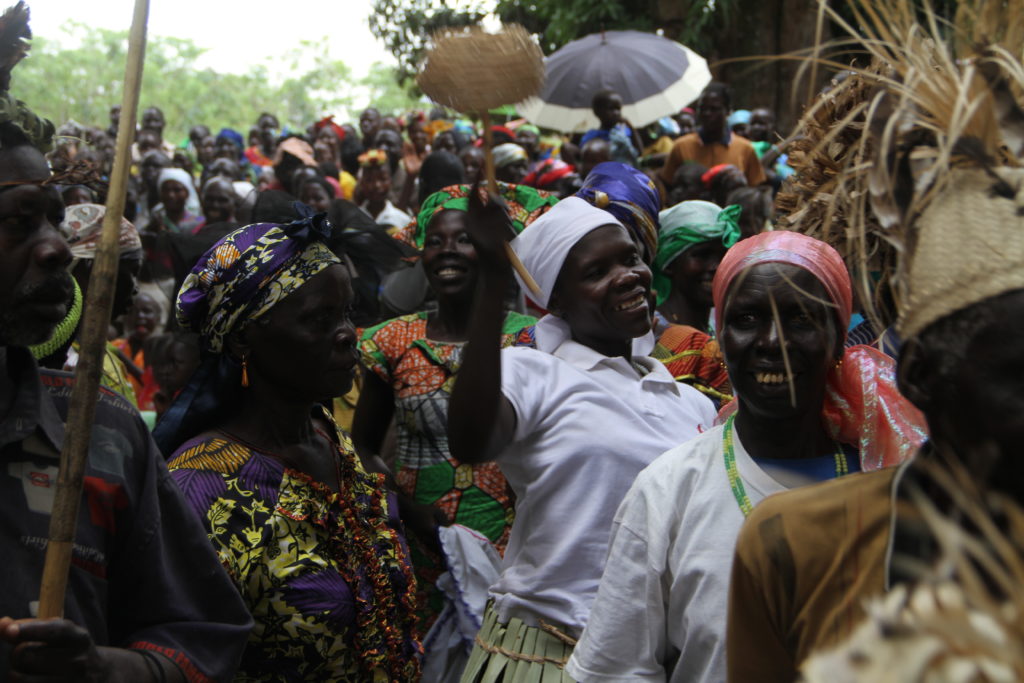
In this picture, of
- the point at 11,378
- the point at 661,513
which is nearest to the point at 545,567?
the point at 661,513

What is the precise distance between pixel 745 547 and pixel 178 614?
1142 millimetres

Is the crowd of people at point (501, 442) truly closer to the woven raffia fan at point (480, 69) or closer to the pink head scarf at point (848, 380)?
the pink head scarf at point (848, 380)

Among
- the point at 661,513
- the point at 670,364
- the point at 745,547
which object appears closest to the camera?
the point at 745,547

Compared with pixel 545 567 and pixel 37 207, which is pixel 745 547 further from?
pixel 37 207

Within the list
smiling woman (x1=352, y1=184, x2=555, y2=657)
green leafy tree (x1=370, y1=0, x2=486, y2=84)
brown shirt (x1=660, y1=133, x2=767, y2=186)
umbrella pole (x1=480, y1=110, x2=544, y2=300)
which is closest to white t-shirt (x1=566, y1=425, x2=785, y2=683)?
umbrella pole (x1=480, y1=110, x2=544, y2=300)

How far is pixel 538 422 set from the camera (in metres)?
2.85

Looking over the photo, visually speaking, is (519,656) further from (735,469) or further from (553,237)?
(553,237)

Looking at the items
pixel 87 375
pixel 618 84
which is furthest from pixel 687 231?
pixel 618 84

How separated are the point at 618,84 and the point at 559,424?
760 cm

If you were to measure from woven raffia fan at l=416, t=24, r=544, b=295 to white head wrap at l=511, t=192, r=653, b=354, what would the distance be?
49 centimetres

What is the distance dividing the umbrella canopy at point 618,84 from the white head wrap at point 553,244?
662cm

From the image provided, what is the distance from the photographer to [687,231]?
504 centimetres

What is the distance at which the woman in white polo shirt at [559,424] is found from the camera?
263 centimetres

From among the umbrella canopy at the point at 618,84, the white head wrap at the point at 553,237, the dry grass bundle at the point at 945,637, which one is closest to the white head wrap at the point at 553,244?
the white head wrap at the point at 553,237
